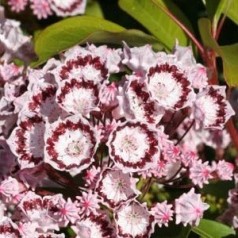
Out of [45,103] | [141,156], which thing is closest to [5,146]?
[45,103]

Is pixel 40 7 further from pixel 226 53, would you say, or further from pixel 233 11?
pixel 226 53

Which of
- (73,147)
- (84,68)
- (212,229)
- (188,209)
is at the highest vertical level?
(84,68)

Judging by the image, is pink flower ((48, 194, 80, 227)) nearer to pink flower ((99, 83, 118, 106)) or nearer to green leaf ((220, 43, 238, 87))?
pink flower ((99, 83, 118, 106))

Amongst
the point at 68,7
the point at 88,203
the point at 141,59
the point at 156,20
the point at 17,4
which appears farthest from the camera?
the point at 68,7

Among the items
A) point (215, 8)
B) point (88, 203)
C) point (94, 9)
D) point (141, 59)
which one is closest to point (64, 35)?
point (141, 59)

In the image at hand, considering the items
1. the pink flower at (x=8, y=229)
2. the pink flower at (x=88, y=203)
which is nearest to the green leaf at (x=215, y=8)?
the pink flower at (x=88, y=203)
